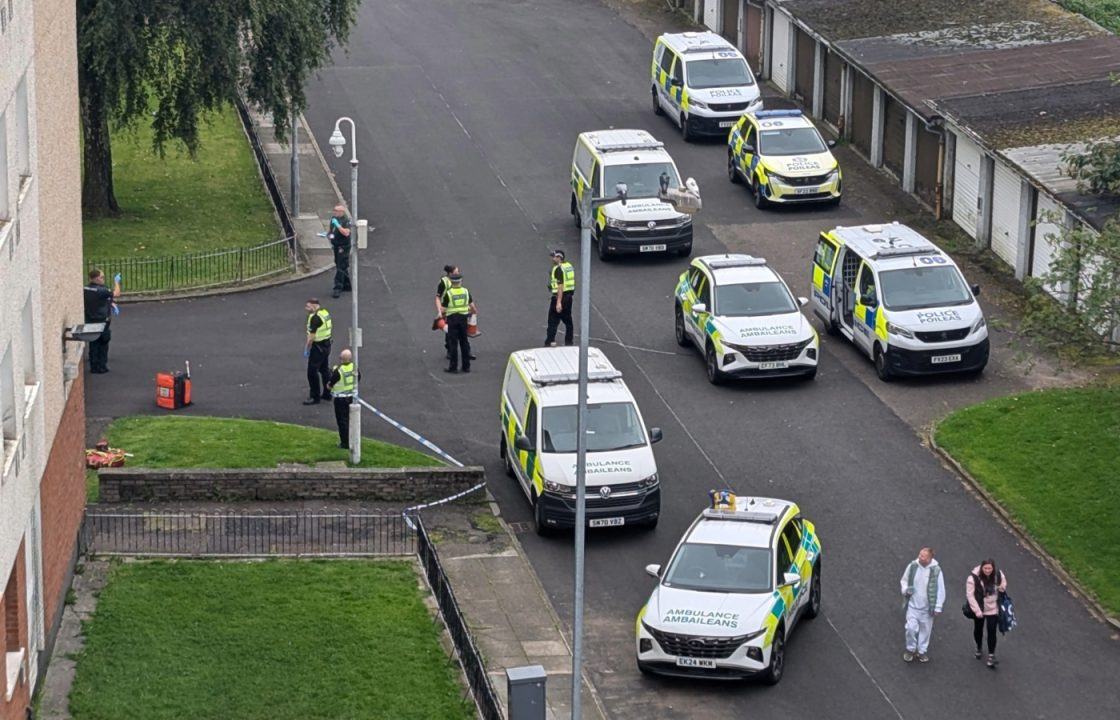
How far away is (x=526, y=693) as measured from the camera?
22.9 metres

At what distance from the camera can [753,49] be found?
55.2 m

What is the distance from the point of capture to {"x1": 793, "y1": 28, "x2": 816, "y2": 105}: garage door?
51000 millimetres

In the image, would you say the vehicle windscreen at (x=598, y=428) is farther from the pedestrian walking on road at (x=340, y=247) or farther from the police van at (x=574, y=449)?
the pedestrian walking on road at (x=340, y=247)

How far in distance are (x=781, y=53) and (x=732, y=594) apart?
29.6 m

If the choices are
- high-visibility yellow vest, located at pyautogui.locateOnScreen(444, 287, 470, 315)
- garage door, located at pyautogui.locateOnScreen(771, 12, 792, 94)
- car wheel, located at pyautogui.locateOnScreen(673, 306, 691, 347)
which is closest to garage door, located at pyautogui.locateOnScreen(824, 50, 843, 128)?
garage door, located at pyautogui.locateOnScreen(771, 12, 792, 94)

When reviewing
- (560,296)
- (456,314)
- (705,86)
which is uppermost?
(705,86)

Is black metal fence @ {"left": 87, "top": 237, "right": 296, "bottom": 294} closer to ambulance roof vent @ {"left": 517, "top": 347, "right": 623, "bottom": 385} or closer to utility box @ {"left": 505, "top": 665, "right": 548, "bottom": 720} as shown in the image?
ambulance roof vent @ {"left": 517, "top": 347, "right": 623, "bottom": 385}

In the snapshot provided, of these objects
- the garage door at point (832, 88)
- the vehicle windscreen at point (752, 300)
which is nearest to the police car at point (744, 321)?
the vehicle windscreen at point (752, 300)

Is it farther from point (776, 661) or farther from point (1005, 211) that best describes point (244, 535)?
point (1005, 211)

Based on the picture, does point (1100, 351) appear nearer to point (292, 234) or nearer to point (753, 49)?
point (292, 234)

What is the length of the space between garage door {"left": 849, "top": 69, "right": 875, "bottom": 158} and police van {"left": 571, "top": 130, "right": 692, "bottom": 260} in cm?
633

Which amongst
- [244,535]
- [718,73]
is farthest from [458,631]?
[718,73]

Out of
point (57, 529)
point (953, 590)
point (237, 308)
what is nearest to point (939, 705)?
point (953, 590)

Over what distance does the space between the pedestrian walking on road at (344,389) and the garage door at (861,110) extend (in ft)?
62.6
